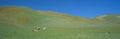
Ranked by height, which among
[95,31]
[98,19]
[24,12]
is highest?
[24,12]

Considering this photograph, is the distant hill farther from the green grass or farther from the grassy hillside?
the green grass

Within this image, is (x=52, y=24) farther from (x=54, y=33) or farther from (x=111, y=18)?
(x=111, y=18)

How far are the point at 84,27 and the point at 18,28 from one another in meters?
1.36

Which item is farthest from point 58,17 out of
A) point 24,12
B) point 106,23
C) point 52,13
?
point 106,23

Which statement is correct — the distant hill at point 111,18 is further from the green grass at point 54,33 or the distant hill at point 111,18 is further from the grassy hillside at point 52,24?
the green grass at point 54,33

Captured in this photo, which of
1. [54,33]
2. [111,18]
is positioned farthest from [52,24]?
[111,18]

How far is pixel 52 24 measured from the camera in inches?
148

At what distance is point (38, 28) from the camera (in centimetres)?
373

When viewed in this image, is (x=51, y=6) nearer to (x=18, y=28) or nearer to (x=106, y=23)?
(x=18, y=28)

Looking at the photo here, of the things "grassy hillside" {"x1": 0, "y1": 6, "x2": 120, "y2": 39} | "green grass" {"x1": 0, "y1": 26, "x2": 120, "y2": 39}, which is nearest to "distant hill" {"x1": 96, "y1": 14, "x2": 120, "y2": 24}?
"grassy hillside" {"x1": 0, "y1": 6, "x2": 120, "y2": 39}

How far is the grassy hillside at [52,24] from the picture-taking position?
372cm

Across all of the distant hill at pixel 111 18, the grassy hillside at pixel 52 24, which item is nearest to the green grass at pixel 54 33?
the grassy hillside at pixel 52 24

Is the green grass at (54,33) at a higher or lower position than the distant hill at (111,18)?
lower

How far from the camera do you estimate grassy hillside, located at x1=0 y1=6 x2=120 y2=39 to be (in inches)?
146
